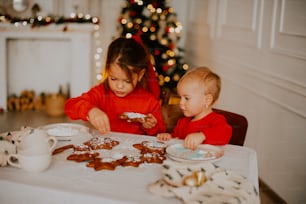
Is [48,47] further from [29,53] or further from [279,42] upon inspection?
[279,42]

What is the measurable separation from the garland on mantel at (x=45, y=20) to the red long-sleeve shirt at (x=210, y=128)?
343 centimetres

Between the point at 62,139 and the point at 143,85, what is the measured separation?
28.9 inches

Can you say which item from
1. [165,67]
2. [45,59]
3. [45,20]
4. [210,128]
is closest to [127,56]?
[210,128]

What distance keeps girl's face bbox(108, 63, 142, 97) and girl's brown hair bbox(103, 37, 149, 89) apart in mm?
18

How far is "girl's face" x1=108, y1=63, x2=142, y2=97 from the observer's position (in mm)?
2033

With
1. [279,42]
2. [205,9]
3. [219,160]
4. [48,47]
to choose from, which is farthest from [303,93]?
[48,47]

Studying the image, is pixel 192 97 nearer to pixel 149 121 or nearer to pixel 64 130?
pixel 149 121

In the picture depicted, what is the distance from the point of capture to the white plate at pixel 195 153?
1.44 meters

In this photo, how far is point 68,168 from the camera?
1.36 meters

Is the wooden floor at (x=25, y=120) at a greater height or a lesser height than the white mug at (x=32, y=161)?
lesser

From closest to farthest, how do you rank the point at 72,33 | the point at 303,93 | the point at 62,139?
1. the point at 62,139
2. the point at 303,93
3. the point at 72,33

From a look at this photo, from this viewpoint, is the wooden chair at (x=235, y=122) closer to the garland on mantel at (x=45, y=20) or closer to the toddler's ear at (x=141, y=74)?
the toddler's ear at (x=141, y=74)

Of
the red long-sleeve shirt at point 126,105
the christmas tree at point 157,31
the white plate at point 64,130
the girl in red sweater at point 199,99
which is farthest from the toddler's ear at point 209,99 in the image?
the christmas tree at point 157,31

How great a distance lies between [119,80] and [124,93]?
0.14 meters
